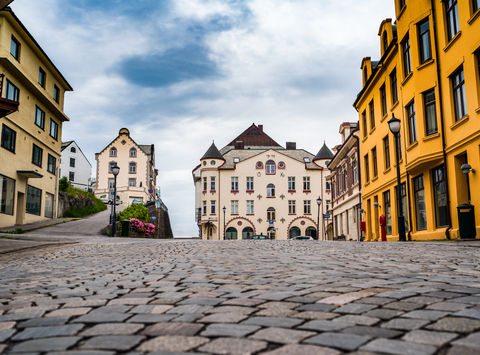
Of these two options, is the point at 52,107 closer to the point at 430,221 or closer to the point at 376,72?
the point at 376,72

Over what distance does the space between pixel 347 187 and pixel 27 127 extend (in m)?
22.5

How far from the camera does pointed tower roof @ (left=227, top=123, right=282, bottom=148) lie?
79.1 meters

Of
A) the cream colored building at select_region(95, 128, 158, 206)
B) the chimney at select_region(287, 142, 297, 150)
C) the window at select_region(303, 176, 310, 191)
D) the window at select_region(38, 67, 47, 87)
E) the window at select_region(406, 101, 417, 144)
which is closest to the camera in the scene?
the window at select_region(406, 101, 417, 144)

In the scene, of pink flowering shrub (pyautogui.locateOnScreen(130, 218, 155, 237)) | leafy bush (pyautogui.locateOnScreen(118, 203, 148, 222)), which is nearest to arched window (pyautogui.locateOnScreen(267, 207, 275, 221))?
leafy bush (pyautogui.locateOnScreen(118, 203, 148, 222))

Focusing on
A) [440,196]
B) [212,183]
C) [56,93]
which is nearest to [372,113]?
[440,196]

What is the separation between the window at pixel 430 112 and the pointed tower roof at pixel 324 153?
44.3 meters

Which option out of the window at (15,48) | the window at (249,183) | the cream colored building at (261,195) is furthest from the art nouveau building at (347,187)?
the window at (15,48)

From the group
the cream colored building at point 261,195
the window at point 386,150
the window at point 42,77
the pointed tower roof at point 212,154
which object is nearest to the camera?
the window at point 386,150

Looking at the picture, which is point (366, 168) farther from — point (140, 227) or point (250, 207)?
point (250, 207)

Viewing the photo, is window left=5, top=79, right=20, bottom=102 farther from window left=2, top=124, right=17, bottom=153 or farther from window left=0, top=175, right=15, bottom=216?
window left=0, top=175, right=15, bottom=216

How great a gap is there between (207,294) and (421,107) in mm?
17932

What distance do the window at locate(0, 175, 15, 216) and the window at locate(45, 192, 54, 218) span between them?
6.29 meters

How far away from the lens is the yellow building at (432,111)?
16.7 metres

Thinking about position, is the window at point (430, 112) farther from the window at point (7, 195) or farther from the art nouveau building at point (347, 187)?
the window at point (7, 195)
